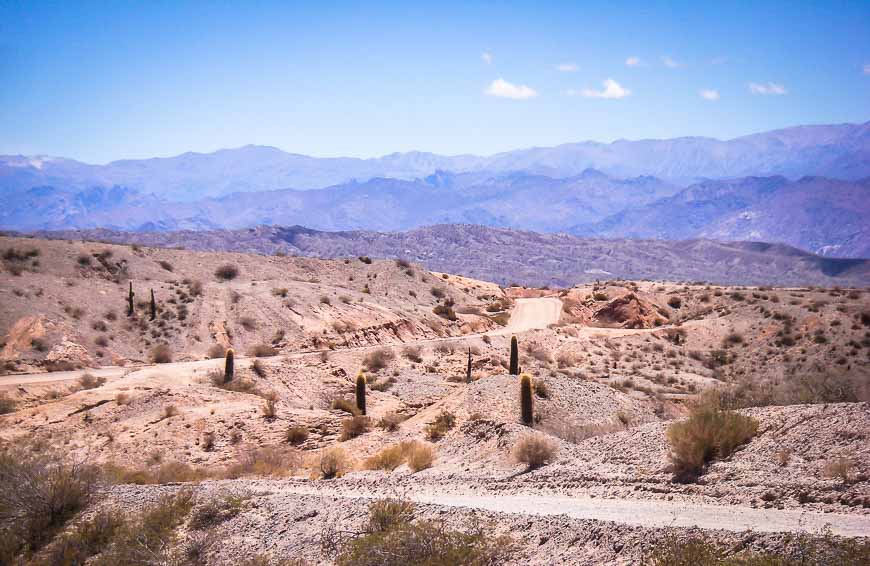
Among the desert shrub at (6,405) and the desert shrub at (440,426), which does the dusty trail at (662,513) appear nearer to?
the desert shrub at (440,426)

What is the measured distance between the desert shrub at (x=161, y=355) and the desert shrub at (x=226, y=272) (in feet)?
64.4

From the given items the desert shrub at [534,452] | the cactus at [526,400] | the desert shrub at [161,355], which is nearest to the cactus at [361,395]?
Result: the cactus at [526,400]

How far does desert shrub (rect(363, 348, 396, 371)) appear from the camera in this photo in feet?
114

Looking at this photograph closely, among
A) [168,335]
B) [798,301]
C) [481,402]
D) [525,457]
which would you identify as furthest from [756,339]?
[168,335]

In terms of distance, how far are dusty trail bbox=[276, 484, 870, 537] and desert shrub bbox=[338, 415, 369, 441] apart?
8359mm

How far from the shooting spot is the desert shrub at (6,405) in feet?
78.8


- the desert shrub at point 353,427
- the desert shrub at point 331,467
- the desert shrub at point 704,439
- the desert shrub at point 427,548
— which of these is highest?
the desert shrub at point 704,439

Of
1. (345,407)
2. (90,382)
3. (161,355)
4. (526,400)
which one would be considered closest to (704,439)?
(526,400)

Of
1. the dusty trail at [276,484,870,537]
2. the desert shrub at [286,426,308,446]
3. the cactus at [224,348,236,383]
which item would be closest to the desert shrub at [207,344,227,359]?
the cactus at [224,348,236,383]

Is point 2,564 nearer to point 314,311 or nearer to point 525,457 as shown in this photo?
point 525,457

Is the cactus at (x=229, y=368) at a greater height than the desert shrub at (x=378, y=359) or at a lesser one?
greater

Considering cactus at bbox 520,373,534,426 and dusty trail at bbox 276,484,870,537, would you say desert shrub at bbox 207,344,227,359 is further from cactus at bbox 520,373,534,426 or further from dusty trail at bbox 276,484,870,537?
dusty trail at bbox 276,484,870,537

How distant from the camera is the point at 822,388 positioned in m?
16.6

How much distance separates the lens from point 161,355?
122ft
